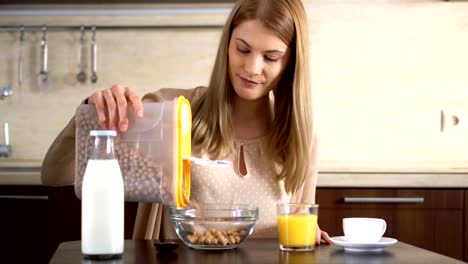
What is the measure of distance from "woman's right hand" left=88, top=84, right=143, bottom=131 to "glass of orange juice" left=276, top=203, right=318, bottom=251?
1.12 ft

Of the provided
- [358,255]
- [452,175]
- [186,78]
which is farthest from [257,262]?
[186,78]

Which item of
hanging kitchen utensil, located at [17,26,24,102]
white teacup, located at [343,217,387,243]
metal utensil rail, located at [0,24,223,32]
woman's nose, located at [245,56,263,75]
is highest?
metal utensil rail, located at [0,24,223,32]

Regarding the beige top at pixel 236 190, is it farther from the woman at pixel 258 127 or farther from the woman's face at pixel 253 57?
the woman's face at pixel 253 57

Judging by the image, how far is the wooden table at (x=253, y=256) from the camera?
116 cm

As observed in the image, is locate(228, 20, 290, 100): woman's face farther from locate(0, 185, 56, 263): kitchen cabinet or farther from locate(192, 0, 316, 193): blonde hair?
locate(0, 185, 56, 263): kitchen cabinet

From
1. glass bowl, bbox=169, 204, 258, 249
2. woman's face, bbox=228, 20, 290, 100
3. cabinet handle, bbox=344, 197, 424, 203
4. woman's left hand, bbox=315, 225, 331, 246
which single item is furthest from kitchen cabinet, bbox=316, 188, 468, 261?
glass bowl, bbox=169, 204, 258, 249

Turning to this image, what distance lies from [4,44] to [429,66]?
1957mm

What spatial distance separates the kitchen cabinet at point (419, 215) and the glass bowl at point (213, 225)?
1326 mm

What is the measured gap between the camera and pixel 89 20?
3172 millimetres

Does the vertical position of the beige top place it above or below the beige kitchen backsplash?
below

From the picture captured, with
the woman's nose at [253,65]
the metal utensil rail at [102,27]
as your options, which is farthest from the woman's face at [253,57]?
the metal utensil rail at [102,27]

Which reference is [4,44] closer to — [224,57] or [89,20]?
[89,20]

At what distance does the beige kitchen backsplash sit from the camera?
3.17 m

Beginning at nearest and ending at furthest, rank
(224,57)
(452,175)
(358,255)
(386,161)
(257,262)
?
(257,262), (358,255), (224,57), (452,175), (386,161)
